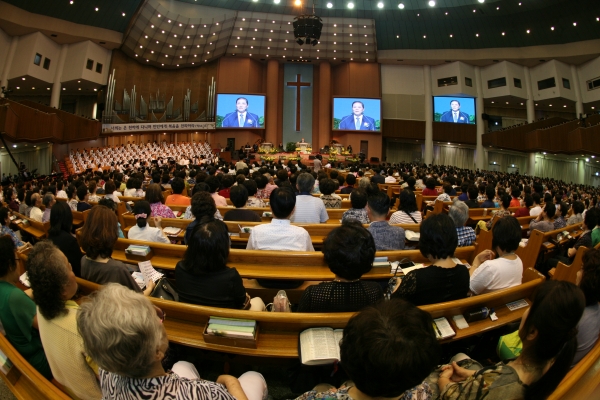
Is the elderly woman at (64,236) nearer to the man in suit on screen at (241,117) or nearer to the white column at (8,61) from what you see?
the white column at (8,61)

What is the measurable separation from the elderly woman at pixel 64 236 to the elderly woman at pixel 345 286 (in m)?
1.97

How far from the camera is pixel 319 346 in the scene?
1.81 metres

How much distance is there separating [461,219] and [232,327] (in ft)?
8.29

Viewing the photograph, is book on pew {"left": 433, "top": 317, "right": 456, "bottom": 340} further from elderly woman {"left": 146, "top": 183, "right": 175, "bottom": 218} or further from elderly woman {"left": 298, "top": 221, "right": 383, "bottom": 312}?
elderly woman {"left": 146, "top": 183, "right": 175, "bottom": 218}

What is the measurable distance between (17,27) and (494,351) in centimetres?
2063

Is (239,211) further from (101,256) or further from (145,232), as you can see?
(101,256)

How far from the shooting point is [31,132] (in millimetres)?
13891

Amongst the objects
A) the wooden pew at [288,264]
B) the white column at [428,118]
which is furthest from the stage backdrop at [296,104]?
the wooden pew at [288,264]

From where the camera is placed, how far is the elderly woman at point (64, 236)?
2.95 m

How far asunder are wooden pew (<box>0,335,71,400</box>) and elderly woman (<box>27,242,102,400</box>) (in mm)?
112

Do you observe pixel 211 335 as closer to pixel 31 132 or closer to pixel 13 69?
pixel 31 132

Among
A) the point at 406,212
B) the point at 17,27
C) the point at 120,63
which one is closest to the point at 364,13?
the point at 120,63

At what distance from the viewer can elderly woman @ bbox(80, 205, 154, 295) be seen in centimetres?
243

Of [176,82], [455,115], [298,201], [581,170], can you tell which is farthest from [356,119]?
[298,201]
